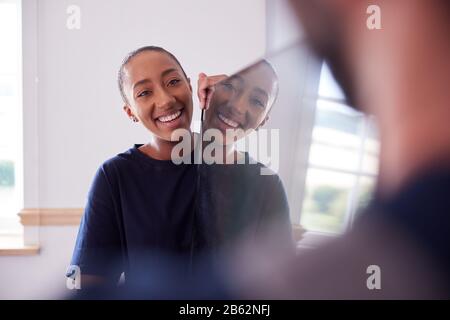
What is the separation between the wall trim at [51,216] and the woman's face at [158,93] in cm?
24

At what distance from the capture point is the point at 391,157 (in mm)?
881

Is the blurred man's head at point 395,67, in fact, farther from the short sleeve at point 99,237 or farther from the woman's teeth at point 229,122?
the short sleeve at point 99,237

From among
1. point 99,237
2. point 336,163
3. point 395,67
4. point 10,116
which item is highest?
point 395,67

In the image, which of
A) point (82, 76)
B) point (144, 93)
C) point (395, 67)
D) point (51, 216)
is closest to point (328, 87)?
point (395, 67)

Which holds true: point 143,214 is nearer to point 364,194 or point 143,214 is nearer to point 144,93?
point 144,93

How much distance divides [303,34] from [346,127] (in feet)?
0.73

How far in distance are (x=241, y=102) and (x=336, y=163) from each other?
0.25m

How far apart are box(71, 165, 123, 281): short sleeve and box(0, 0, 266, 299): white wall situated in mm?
41

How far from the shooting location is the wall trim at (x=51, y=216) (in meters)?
0.84

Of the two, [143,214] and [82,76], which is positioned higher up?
[82,76]

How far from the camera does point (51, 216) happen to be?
847 millimetres

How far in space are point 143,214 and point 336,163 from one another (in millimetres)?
423
